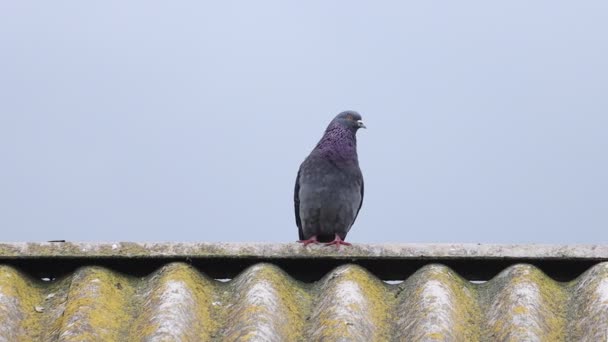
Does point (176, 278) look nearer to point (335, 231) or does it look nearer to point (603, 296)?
point (603, 296)

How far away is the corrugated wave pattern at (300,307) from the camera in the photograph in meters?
4.32

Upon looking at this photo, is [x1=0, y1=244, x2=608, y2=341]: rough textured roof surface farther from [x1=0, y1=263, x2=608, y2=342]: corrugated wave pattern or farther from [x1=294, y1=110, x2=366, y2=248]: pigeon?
[x1=294, y1=110, x2=366, y2=248]: pigeon

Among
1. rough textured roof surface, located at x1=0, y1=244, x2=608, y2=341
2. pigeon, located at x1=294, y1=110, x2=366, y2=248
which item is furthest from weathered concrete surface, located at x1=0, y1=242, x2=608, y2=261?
pigeon, located at x1=294, y1=110, x2=366, y2=248

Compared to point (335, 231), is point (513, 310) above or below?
below

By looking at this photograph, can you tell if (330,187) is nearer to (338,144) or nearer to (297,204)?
(338,144)

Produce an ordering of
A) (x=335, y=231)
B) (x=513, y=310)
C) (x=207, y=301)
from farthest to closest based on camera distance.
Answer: (x=335, y=231), (x=207, y=301), (x=513, y=310)

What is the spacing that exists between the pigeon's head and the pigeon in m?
0.12

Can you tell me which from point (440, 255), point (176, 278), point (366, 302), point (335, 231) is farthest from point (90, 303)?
point (335, 231)

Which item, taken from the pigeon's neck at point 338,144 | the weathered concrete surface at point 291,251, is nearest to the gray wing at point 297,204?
the pigeon's neck at point 338,144

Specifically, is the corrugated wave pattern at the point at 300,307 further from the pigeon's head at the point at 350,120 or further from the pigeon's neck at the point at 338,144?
the pigeon's head at the point at 350,120

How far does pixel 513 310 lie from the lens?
4.42 meters

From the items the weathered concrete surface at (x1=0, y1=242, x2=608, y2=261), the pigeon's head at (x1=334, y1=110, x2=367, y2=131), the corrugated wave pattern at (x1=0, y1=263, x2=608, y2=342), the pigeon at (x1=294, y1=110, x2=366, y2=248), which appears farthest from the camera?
the pigeon's head at (x1=334, y1=110, x2=367, y2=131)

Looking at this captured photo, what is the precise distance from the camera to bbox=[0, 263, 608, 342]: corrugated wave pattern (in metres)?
4.32

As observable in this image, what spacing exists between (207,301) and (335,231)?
3992 millimetres
